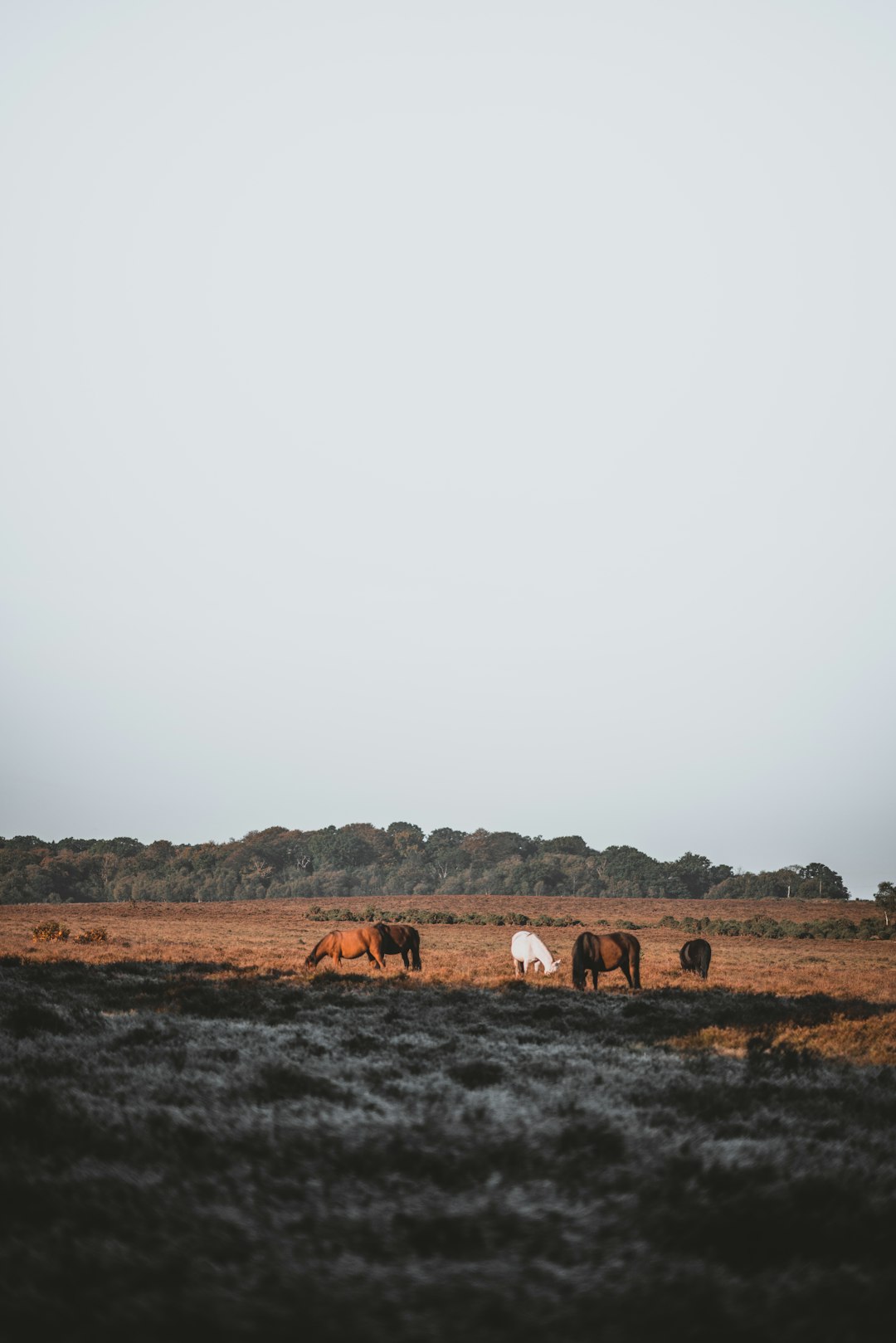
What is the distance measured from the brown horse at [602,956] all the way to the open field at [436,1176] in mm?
5673

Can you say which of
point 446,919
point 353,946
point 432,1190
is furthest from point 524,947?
point 446,919

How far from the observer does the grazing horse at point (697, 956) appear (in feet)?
76.4

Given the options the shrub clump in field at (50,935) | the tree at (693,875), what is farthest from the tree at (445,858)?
the shrub clump in field at (50,935)

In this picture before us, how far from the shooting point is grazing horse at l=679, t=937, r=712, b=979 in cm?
2328

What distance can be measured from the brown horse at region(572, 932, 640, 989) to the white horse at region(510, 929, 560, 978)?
9.95 ft

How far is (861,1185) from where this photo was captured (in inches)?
239

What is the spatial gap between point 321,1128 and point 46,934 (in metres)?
29.0

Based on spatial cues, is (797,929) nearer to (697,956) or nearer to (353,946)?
(697,956)

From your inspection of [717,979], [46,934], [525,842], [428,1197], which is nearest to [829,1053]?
[428,1197]

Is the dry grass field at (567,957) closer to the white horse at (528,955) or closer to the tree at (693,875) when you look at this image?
the white horse at (528,955)

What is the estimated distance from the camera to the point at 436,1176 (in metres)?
5.83

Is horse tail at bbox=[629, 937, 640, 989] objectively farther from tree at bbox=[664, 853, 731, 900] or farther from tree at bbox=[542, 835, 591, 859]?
tree at bbox=[542, 835, 591, 859]

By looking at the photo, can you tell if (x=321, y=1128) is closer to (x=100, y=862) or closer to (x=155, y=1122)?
(x=155, y=1122)

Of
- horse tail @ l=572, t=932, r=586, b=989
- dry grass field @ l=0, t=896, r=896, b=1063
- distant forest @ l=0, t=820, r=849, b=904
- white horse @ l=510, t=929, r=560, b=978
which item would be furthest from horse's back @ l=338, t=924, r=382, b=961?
distant forest @ l=0, t=820, r=849, b=904
